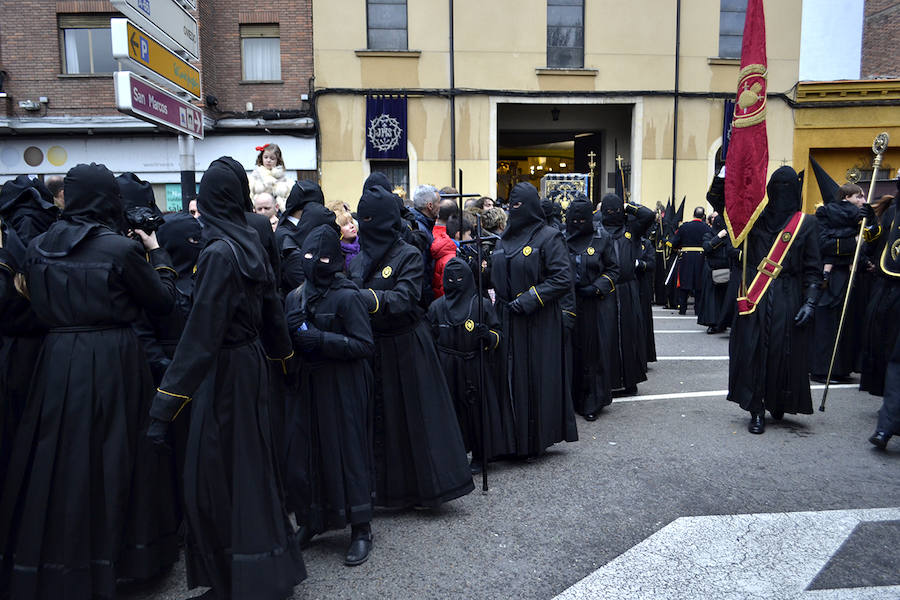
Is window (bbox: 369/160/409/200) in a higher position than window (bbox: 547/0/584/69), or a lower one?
lower

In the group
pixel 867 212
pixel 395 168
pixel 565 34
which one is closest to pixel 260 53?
pixel 395 168

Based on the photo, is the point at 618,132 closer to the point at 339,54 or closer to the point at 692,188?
the point at 692,188

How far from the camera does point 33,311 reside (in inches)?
140

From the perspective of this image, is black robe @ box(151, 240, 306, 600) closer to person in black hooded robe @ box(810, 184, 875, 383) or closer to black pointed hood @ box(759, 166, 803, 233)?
black pointed hood @ box(759, 166, 803, 233)

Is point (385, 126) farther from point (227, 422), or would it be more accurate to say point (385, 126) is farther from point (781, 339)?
point (227, 422)

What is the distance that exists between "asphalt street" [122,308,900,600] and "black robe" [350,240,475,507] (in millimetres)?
265

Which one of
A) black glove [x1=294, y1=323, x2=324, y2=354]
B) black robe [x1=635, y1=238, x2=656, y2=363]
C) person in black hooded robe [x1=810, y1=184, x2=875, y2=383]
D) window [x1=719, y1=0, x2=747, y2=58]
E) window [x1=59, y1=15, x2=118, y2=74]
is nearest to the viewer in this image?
black glove [x1=294, y1=323, x2=324, y2=354]

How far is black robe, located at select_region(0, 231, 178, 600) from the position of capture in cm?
324

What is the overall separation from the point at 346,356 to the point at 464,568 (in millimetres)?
1333

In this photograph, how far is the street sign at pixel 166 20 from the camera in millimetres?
5996

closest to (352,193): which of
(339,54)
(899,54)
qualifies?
(339,54)

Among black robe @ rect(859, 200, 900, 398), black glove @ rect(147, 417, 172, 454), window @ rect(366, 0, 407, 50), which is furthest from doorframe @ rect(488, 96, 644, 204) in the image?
black glove @ rect(147, 417, 172, 454)

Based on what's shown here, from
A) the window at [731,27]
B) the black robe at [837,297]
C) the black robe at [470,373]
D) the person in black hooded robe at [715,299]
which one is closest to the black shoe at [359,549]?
the black robe at [470,373]

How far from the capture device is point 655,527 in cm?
423
